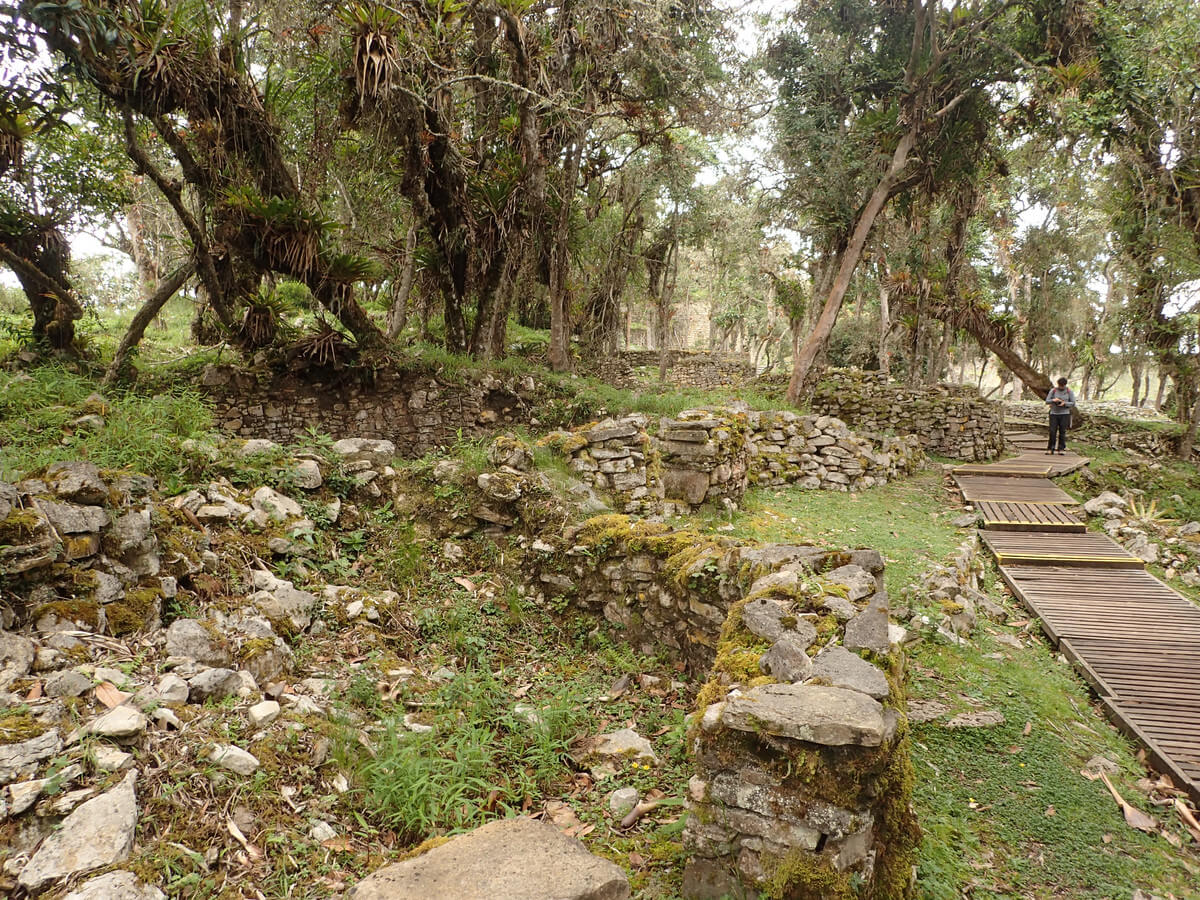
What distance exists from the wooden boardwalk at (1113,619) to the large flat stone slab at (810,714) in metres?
3.09

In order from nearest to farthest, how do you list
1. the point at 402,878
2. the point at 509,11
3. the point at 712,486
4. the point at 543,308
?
1. the point at 402,878
2. the point at 712,486
3. the point at 509,11
4. the point at 543,308

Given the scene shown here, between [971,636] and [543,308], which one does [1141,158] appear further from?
[543,308]

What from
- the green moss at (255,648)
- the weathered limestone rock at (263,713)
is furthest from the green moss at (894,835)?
the green moss at (255,648)

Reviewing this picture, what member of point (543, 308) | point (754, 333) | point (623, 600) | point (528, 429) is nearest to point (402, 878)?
point (623, 600)

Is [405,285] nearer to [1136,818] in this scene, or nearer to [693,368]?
[1136,818]

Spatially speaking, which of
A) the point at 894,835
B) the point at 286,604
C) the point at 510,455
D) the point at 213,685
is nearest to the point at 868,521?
the point at 510,455

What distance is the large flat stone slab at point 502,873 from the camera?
2088 mm

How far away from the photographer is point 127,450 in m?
4.62

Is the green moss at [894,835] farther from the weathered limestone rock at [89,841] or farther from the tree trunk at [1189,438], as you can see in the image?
the tree trunk at [1189,438]

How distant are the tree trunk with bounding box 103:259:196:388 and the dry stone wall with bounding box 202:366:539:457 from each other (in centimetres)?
89

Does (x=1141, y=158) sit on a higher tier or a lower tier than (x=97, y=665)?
higher

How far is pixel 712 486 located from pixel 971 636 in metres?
3.19

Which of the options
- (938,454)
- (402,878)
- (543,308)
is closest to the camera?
(402,878)

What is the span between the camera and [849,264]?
12.3 m
